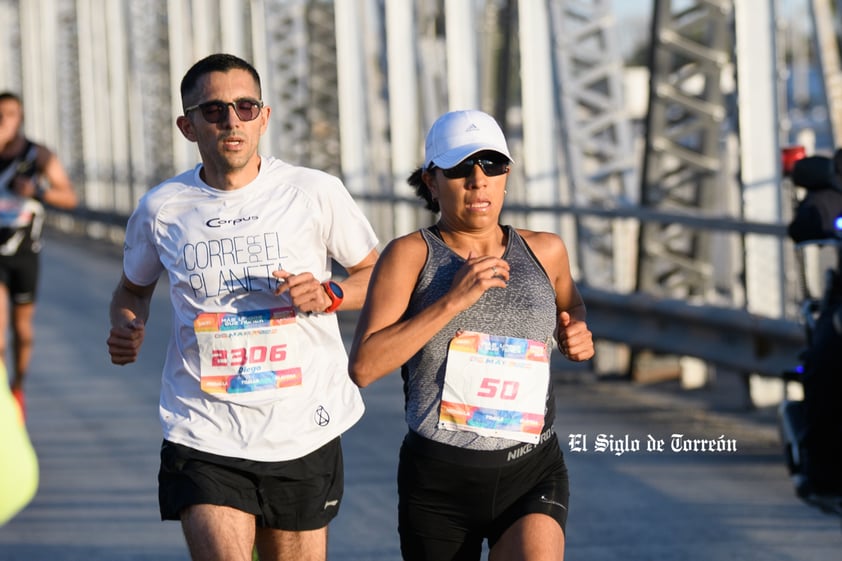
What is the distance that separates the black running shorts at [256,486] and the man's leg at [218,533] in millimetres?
33

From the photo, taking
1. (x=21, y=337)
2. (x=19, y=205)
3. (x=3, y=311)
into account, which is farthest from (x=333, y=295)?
(x=19, y=205)

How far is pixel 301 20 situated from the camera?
25.4 m

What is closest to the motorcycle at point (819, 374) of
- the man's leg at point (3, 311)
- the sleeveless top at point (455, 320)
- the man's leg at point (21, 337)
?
the sleeveless top at point (455, 320)

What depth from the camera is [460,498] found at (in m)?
4.52

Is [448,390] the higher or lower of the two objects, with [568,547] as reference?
higher

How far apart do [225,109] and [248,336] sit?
0.65 m

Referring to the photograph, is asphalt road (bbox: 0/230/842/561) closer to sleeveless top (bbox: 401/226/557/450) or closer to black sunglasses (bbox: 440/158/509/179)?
sleeveless top (bbox: 401/226/557/450)

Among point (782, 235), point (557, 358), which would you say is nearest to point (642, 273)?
point (557, 358)

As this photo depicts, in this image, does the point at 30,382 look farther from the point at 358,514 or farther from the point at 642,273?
the point at 358,514

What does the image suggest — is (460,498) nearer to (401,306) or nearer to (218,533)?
(401,306)

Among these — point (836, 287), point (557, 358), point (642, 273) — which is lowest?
point (557, 358)

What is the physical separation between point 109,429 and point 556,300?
612 cm

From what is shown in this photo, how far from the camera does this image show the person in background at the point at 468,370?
452 centimetres

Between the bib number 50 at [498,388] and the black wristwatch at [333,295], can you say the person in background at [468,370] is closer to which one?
the bib number 50 at [498,388]
